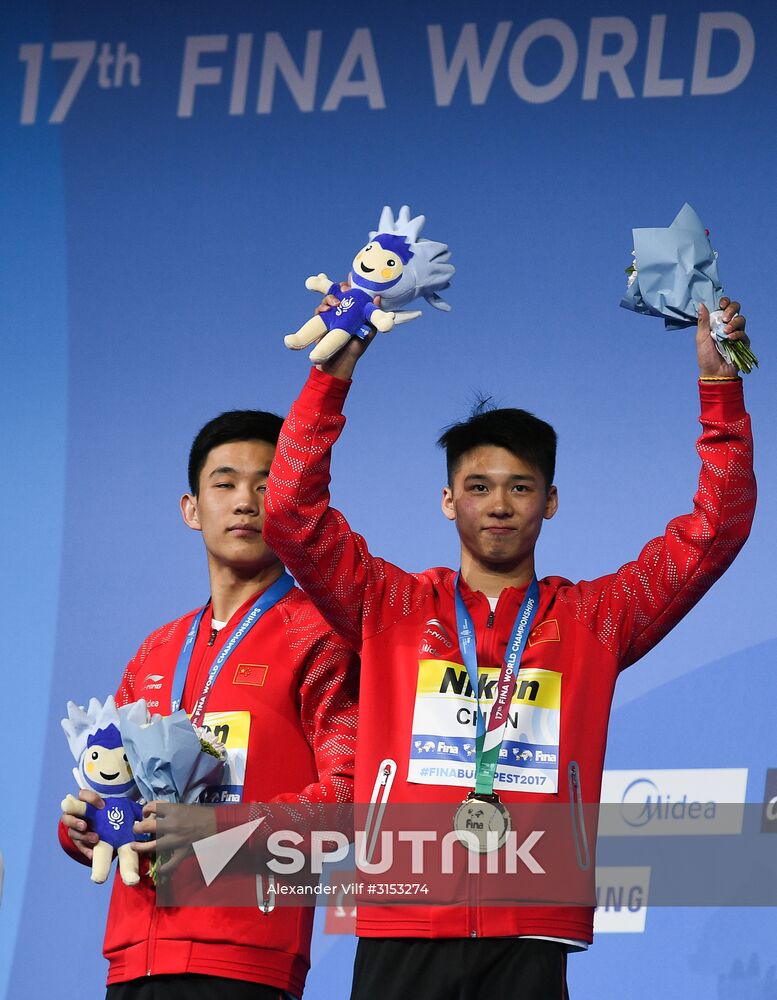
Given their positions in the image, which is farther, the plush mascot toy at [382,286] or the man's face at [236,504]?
the man's face at [236,504]

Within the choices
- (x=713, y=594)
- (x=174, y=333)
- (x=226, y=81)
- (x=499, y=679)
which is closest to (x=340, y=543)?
(x=499, y=679)

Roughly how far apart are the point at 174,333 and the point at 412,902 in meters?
1.84

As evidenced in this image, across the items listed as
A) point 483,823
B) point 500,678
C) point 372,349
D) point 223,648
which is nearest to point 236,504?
point 223,648

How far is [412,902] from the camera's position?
7.18 ft

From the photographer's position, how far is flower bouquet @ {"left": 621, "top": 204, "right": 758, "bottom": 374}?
2387mm

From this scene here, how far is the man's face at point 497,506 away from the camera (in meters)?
2.42

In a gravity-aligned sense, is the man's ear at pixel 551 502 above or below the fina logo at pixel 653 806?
above

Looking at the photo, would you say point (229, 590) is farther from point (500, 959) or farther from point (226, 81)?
point (226, 81)

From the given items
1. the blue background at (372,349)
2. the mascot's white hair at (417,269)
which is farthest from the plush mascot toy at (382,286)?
the blue background at (372,349)

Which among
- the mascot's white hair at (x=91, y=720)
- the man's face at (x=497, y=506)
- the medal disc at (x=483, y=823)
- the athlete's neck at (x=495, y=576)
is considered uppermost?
the man's face at (x=497, y=506)

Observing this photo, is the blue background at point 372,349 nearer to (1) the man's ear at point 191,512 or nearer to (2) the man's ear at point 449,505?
(1) the man's ear at point 191,512

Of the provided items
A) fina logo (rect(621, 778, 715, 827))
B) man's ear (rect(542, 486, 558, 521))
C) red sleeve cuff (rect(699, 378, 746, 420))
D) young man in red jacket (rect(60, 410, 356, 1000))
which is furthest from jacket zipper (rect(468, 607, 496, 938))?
fina logo (rect(621, 778, 715, 827))

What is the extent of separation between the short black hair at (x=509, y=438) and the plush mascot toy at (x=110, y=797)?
676 mm

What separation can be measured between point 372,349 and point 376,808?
1.55 metres
